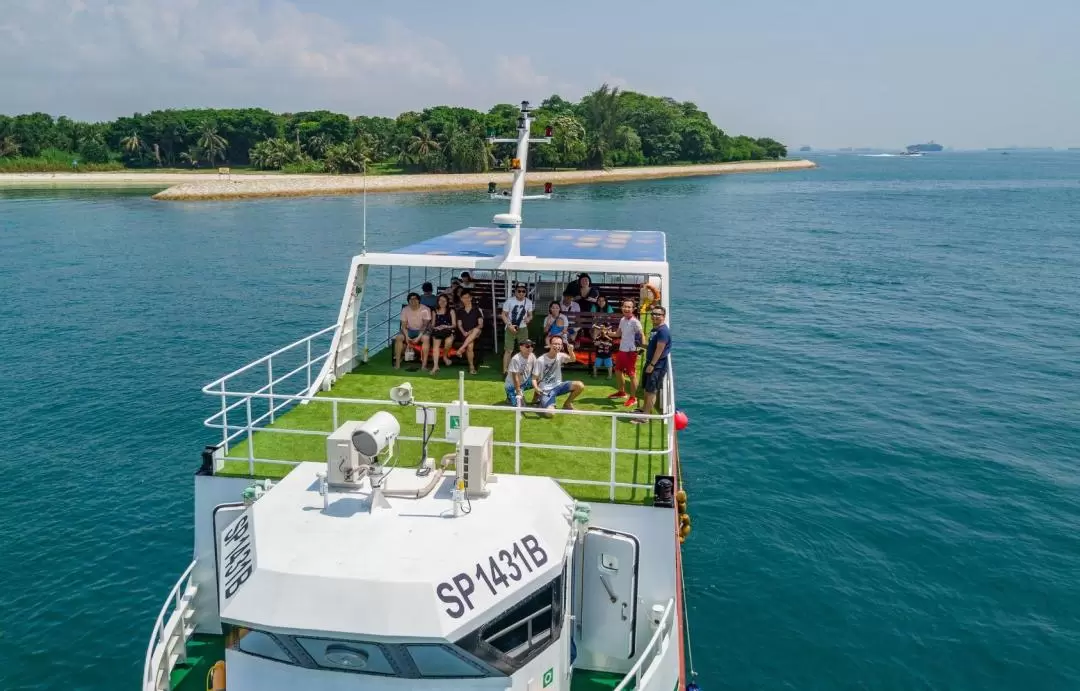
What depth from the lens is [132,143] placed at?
412ft

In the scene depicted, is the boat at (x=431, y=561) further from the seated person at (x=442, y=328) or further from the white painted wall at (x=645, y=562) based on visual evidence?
the seated person at (x=442, y=328)

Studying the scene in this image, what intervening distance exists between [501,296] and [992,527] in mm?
11771

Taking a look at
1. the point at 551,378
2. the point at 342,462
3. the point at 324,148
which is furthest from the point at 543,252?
the point at 324,148

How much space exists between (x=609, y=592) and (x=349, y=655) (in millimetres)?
3272

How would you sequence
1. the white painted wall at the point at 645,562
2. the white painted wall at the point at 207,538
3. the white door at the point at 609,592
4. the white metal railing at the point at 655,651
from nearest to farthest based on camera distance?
1. the white metal railing at the point at 655,651
2. the white door at the point at 609,592
3. the white painted wall at the point at 645,562
4. the white painted wall at the point at 207,538

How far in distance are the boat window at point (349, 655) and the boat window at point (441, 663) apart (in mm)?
234

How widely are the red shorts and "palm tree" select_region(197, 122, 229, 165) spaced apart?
5077 inches

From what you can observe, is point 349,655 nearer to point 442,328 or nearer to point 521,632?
point 521,632

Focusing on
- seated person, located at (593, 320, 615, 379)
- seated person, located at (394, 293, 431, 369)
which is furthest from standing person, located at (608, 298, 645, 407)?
seated person, located at (394, 293, 431, 369)

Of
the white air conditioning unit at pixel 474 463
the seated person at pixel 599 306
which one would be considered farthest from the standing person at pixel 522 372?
the white air conditioning unit at pixel 474 463

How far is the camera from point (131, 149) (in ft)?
416

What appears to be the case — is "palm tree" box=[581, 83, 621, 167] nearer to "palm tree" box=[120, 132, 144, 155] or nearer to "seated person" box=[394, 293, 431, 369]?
"palm tree" box=[120, 132, 144, 155]

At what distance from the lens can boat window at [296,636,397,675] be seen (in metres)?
6.64

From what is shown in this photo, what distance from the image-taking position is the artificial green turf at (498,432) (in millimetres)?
10227
